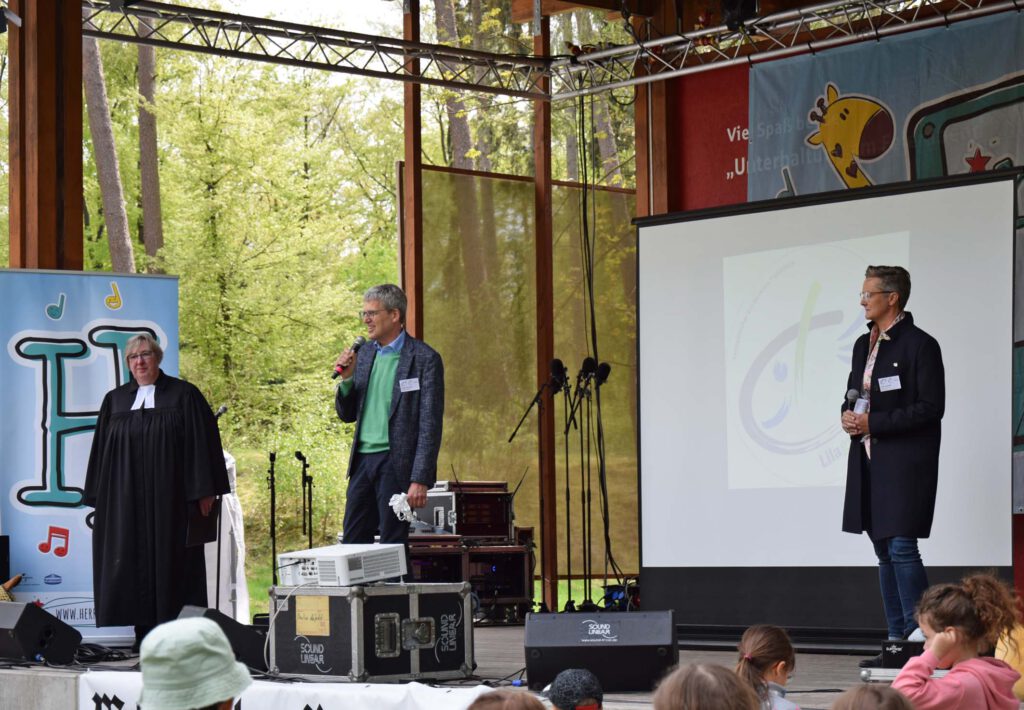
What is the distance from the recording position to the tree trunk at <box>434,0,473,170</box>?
14.9 m

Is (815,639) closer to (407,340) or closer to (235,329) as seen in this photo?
(407,340)

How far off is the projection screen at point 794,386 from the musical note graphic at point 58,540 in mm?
3095

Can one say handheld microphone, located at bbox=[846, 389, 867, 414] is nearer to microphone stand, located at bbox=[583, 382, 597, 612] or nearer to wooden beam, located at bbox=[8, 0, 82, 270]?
microphone stand, located at bbox=[583, 382, 597, 612]

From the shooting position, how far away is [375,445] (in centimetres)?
588

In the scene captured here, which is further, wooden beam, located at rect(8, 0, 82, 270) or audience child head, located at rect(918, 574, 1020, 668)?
wooden beam, located at rect(8, 0, 82, 270)

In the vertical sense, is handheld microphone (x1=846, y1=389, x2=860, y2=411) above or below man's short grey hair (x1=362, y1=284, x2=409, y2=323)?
below

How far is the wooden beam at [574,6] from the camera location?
9227 mm

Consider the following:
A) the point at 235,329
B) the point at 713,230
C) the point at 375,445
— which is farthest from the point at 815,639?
the point at 235,329

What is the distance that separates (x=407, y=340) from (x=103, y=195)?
40.7 ft

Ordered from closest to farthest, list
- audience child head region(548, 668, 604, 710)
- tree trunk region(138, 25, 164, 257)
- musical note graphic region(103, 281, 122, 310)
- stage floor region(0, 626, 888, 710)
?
audience child head region(548, 668, 604, 710) → stage floor region(0, 626, 888, 710) → musical note graphic region(103, 281, 122, 310) → tree trunk region(138, 25, 164, 257)

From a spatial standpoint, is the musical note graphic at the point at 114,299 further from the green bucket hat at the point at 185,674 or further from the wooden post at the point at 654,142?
the green bucket hat at the point at 185,674

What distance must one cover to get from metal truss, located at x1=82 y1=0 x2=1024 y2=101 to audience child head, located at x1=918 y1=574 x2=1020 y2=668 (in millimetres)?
4820

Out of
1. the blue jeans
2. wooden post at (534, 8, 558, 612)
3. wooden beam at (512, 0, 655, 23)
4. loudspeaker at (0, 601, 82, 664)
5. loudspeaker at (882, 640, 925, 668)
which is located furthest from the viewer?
wooden post at (534, 8, 558, 612)

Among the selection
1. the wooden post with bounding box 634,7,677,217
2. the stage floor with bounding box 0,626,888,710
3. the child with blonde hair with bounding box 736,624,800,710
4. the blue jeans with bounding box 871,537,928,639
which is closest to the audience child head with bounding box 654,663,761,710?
the child with blonde hair with bounding box 736,624,800,710
